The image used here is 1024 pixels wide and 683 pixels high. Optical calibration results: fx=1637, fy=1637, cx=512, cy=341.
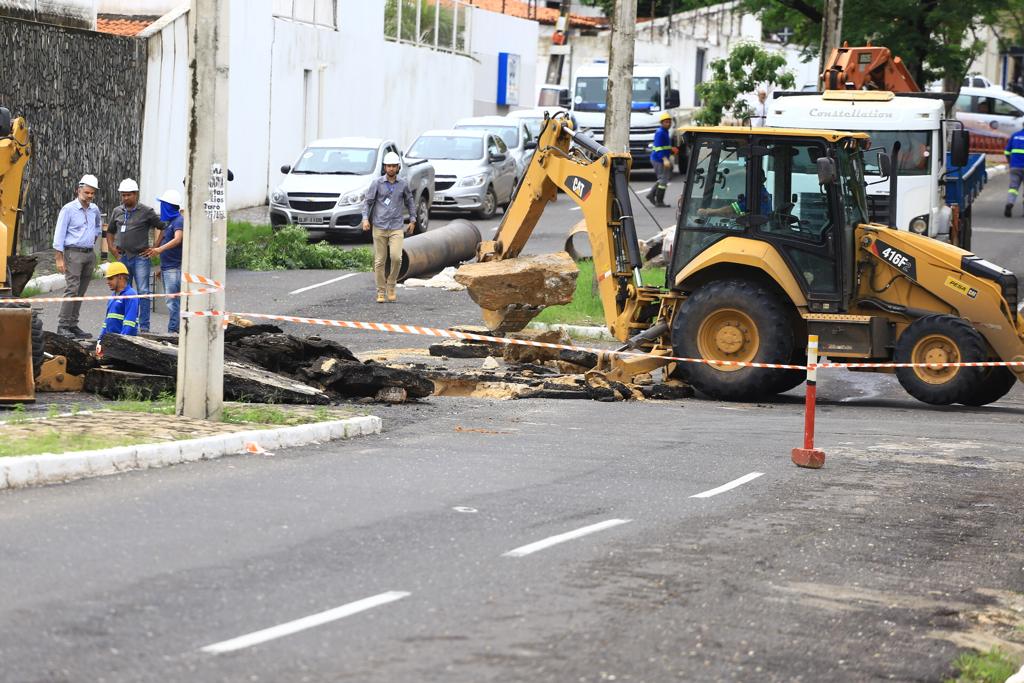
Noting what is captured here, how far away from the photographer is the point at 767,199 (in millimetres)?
15922

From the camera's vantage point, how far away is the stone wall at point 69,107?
25.0 metres

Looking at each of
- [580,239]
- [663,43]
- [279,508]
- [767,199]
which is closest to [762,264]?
[767,199]

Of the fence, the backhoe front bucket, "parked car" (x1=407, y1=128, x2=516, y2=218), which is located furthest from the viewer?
the fence

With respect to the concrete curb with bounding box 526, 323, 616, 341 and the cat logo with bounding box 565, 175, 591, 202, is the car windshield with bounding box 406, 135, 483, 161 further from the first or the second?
the cat logo with bounding box 565, 175, 591, 202

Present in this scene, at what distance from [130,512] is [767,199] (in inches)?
338

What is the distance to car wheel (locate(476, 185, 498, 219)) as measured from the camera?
113 ft

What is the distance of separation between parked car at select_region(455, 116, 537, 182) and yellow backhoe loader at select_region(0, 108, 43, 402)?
22.3 m

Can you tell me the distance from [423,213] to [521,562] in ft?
76.1

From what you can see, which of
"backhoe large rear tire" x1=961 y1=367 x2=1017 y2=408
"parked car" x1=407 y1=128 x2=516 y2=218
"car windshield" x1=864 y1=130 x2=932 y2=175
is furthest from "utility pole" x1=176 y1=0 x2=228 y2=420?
"parked car" x1=407 y1=128 x2=516 y2=218

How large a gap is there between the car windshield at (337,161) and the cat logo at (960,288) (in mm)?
16762

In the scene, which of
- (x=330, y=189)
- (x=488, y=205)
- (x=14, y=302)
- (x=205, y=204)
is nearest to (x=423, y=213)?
(x=330, y=189)

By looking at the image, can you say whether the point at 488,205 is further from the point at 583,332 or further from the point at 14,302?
the point at 14,302

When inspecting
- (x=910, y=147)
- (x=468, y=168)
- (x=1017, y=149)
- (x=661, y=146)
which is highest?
(x=1017, y=149)

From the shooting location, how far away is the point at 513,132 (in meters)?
39.1
